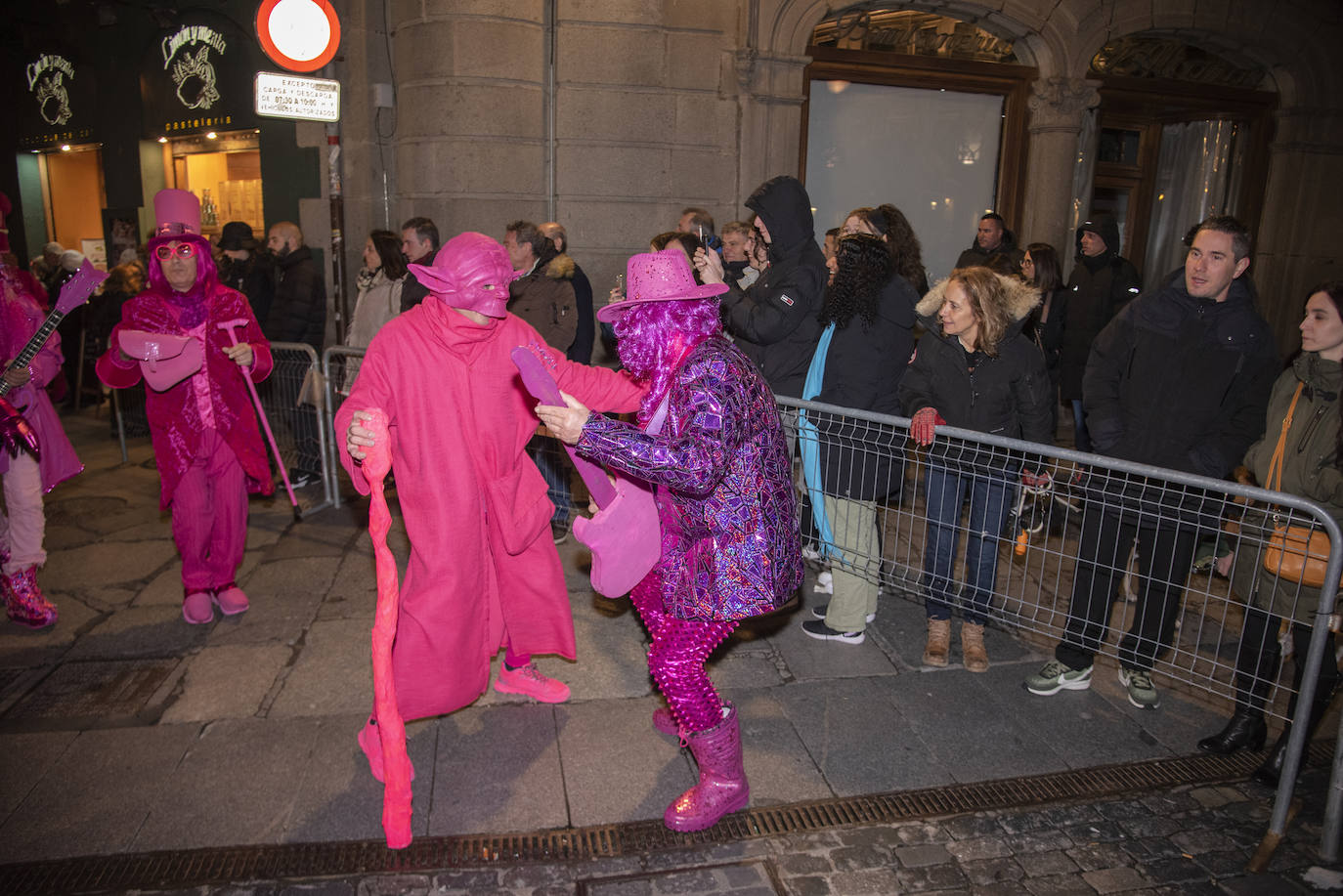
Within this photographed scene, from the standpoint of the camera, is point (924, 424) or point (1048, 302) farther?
point (1048, 302)

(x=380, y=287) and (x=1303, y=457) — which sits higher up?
(x=380, y=287)

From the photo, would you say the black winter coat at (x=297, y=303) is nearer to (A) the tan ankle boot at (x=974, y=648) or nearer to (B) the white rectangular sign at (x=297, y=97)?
(B) the white rectangular sign at (x=297, y=97)

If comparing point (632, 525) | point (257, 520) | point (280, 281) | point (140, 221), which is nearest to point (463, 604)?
point (632, 525)

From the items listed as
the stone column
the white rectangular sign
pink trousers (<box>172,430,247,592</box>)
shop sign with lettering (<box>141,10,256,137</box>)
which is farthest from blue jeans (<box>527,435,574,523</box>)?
shop sign with lettering (<box>141,10,256,137</box>)

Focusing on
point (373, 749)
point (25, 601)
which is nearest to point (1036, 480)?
point (373, 749)

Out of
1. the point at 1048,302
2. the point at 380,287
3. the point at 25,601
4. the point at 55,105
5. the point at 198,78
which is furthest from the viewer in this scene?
the point at 55,105

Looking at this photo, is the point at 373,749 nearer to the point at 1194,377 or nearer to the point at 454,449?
the point at 454,449

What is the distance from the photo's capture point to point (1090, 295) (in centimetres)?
768

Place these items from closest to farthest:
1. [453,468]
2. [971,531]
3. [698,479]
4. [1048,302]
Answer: [698,479] < [453,468] < [971,531] < [1048,302]

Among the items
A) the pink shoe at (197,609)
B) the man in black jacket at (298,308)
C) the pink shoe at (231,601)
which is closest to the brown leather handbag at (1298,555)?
the pink shoe at (231,601)

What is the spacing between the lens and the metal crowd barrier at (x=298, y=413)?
693cm

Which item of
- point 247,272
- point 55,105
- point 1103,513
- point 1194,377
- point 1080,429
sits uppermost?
point 55,105

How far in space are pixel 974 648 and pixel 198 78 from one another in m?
12.2

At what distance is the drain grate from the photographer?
122 inches
